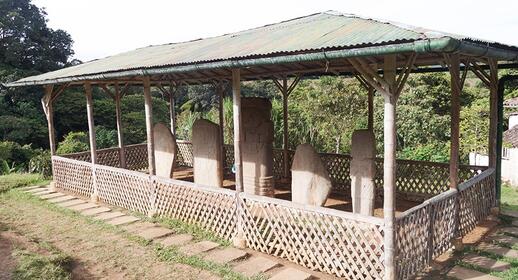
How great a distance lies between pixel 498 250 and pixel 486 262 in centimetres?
59

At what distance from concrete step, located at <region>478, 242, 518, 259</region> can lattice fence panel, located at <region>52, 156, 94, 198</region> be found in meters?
8.60

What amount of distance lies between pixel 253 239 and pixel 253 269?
2.59 feet

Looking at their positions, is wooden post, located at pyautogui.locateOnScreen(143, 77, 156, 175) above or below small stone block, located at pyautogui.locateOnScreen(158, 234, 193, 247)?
above

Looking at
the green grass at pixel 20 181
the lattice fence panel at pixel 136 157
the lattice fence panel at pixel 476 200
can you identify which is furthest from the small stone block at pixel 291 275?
the green grass at pixel 20 181

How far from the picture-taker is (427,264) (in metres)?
5.35

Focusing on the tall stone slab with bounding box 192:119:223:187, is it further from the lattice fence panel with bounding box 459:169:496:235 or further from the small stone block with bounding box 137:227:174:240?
the lattice fence panel with bounding box 459:169:496:235

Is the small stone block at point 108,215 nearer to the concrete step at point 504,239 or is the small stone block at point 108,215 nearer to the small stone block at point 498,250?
the small stone block at point 498,250

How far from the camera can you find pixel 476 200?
22.2 feet

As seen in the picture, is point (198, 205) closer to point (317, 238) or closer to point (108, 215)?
point (108, 215)

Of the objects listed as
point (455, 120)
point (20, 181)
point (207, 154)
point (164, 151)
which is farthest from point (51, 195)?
point (455, 120)

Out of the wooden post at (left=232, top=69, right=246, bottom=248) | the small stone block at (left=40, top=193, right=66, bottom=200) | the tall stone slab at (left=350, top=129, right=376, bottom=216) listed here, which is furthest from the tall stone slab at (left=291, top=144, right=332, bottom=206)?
the small stone block at (left=40, top=193, right=66, bottom=200)

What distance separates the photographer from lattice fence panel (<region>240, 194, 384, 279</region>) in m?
4.86

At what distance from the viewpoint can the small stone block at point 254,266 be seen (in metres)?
5.43

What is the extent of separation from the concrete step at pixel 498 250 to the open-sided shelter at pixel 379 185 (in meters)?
0.37
